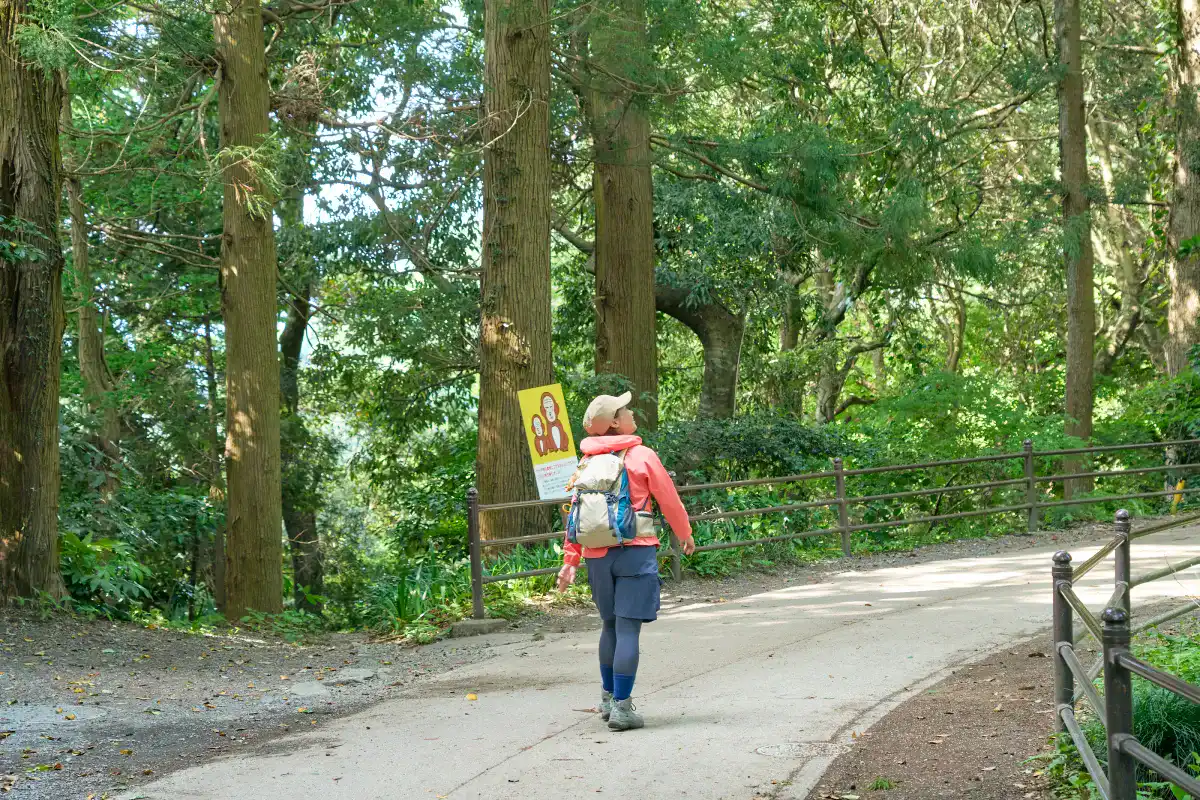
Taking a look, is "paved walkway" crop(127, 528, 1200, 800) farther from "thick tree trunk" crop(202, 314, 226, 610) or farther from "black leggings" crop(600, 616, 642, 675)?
"thick tree trunk" crop(202, 314, 226, 610)

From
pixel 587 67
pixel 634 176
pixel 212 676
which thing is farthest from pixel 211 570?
pixel 212 676

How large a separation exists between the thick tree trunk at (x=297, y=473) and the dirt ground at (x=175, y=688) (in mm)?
11967

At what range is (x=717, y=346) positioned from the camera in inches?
829

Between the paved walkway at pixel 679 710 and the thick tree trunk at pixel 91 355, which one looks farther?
the thick tree trunk at pixel 91 355

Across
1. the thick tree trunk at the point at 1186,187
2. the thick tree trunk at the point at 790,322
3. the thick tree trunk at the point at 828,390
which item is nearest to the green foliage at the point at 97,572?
the thick tree trunk at the point at 790,322

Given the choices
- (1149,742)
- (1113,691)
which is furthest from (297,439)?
(1113,691)

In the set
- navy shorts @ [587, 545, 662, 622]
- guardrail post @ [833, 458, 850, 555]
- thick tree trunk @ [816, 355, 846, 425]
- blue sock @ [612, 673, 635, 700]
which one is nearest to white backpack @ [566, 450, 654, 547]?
navy shorts @ [587, 545, 662, 622]

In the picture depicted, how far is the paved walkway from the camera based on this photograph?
5977 mm

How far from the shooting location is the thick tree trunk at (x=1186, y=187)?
21.7m

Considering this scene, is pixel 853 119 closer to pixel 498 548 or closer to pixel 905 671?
pixel 498 548

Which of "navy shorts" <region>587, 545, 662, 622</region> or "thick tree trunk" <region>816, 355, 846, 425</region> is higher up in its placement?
"thick tree trunk" <region>816, 355, 846, 425</region>

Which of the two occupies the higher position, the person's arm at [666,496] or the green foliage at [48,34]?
the green foliage at [48,34]

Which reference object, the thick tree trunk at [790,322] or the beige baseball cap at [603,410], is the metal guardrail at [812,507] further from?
the thick tree trunk at [790,322]

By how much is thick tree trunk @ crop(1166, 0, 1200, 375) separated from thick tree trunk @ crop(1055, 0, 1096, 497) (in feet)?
5.24
